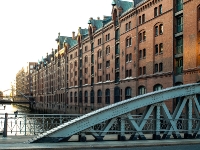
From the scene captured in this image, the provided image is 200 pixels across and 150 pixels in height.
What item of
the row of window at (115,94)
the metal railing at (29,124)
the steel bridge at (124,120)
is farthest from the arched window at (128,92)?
the steel bridge at (124,120)

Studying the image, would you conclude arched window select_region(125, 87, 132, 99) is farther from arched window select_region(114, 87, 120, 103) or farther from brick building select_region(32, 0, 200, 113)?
arched window select_region(114, 87, 120, 103)

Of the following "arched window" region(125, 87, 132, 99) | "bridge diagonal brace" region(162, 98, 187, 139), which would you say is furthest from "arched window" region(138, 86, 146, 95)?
"bridge diagonal brace" region(162, 98, 187, 139)

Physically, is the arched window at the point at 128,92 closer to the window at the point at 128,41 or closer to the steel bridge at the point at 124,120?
the window at the point at 128,41

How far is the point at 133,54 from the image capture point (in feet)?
122

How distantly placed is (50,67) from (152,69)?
64.0 m

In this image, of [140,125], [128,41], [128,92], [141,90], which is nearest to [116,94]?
[128,92]

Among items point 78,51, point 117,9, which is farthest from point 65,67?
point 117,9

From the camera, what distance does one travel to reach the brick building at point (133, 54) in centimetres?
2631

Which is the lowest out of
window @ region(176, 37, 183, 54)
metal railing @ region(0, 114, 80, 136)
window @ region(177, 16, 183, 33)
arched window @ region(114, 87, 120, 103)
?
metal railing @ region(0, 114, 80, 136)

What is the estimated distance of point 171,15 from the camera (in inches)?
1141

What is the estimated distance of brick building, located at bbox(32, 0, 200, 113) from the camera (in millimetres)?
26312

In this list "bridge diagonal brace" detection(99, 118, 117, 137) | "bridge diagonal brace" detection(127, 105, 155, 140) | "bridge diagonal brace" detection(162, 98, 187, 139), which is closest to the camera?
"bridge diagonal brace" detection(99, 118, 117, 137)

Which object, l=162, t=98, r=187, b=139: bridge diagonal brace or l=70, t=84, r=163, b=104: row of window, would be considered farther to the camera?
l=70, t=84, r=163, b=104: row of window

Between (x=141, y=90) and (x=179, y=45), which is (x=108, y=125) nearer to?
(x=179, y=45)
